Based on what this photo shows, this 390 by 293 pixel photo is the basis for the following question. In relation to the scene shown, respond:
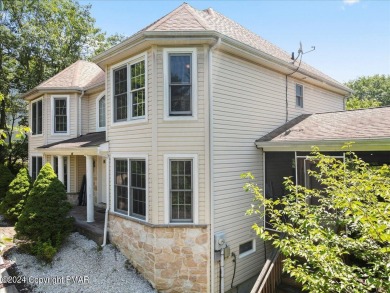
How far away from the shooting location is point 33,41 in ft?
63.4

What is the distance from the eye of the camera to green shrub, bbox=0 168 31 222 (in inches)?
454

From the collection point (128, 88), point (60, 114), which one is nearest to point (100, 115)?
point (60, 114)

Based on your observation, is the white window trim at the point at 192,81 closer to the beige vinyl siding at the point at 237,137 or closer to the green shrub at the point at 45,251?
the beige vinyl siding at the point at 237,137

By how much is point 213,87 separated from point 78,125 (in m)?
9.03

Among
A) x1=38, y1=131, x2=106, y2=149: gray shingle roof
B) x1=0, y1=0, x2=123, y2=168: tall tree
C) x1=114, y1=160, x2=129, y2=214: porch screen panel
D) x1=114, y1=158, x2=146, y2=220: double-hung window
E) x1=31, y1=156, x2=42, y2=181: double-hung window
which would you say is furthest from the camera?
x1=0, y1=0, x2=123, y2=168: tall tree

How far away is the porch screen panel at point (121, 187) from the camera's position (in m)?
8.69

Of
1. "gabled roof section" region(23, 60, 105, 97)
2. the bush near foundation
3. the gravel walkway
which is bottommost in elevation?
the gravel walkway

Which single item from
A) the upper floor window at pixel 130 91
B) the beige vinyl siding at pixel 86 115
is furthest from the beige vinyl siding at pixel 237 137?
the beige vinyl siding at pixel 86 115

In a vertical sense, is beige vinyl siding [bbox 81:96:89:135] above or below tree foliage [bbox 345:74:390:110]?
below

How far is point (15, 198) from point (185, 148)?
28.9 feet

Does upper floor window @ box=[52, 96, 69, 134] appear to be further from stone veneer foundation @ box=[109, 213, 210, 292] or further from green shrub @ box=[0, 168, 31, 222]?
stone veneer foundation @ box=[109, 213, 210, 292]

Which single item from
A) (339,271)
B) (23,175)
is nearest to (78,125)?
(23,175)

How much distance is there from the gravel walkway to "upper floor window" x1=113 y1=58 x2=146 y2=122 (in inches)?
173

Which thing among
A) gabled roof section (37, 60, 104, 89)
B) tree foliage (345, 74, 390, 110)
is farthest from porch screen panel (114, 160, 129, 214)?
tree foliage (345, 74, 390, 110)
